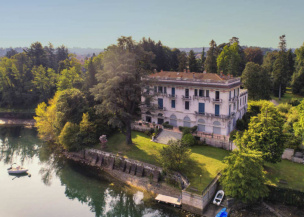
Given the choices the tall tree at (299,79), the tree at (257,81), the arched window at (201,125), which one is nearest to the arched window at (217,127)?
the arched window at (201,125)

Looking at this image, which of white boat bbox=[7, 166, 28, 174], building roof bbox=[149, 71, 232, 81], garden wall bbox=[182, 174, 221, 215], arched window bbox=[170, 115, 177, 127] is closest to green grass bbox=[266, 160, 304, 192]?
garden wall bbox=[182, 174, 221, 215]

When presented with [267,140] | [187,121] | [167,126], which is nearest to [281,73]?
[187,121]

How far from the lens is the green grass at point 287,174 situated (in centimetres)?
2952

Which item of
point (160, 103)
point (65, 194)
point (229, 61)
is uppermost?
point (229, 61)

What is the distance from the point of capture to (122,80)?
40500 millimetres

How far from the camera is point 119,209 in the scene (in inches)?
1237

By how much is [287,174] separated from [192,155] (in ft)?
44.7

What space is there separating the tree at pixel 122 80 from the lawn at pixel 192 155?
2554 millimetres

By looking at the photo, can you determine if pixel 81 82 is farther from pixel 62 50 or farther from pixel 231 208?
pixel 62 50

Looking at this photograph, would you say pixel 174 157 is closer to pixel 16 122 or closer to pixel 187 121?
pixel 187 121

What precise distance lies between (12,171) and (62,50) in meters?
76.4

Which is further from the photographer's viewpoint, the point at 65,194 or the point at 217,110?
the point at 217,110

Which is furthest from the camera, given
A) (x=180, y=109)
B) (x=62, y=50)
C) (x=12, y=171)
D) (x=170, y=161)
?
(x=62, y=50)

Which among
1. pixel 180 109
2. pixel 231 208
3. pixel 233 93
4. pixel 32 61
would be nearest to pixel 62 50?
pixel 32 61
